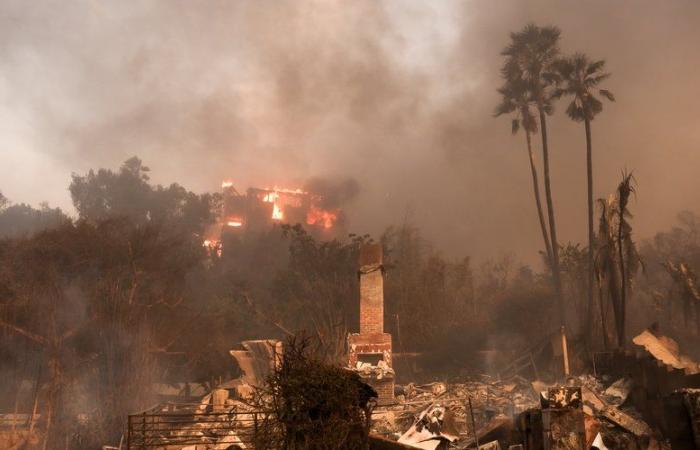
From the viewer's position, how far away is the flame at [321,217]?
240ft

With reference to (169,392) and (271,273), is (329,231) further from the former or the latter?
(169,392)

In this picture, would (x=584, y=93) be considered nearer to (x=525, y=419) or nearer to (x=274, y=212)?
(x=525, y=419)

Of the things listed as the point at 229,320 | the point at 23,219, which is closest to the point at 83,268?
the point at 229,320

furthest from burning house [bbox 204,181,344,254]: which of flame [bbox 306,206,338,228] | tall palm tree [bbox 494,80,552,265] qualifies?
tall palm tree [bbox 494,80,552,265]

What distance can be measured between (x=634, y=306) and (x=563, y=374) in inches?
786

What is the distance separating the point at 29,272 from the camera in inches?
908

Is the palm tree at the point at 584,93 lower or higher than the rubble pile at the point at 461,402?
higher

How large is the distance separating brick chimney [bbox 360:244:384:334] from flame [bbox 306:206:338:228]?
52002 mm

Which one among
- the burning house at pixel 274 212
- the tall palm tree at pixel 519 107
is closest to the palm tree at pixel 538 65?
the tall palm tree at pixel 519 107

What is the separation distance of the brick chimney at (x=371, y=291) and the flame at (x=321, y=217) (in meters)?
52.0

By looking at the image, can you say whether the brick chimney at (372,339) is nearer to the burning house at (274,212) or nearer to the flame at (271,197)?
the burning house at (274,212)

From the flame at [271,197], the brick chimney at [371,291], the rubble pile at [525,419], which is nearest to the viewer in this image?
the rubble pile at [525,419]

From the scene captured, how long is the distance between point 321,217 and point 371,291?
54.1m

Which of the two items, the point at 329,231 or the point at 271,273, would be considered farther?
the point at 329,231
